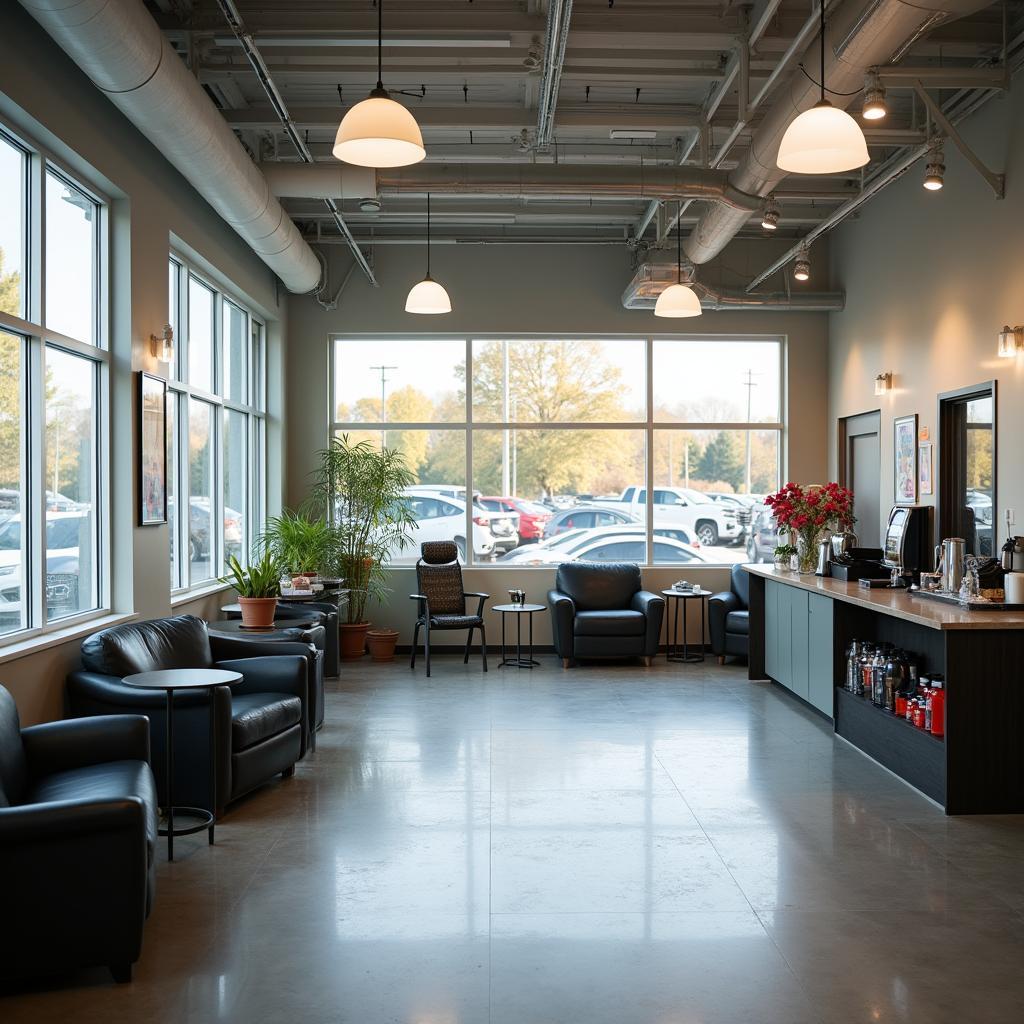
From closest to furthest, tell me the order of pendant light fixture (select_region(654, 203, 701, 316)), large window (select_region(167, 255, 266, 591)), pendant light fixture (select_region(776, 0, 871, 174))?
1. pendant light fixture (select_region(776, 0, 871, 174))
2. large window (select_region(167, 255, 266, 591))
3. pendant light fixture (select_region(654, 203, 701, 316))

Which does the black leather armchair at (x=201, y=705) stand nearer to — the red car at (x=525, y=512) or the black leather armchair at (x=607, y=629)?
→ the black leather armchair at (x=607, y=629)

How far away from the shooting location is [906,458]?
27.3 feet

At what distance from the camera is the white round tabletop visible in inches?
172

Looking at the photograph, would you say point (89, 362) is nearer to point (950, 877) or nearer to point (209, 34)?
point (209, 34)

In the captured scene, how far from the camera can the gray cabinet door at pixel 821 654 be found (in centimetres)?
666

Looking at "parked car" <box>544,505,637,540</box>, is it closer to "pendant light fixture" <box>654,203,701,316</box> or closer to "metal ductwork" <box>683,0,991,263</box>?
"pendant light fixture" <box>654,203,701,316</box>

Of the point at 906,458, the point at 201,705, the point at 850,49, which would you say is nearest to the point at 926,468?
the point at 906,458

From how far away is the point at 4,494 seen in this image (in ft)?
15.3

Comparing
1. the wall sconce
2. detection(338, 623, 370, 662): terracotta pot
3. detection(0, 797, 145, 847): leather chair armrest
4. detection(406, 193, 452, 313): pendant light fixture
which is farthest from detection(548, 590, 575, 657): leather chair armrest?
detection(0, 797, 145, 847): leather chair armrest

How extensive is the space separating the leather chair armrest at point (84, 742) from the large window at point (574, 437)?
6419 millimetres

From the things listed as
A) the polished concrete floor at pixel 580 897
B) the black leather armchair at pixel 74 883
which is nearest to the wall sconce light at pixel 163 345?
the polished concrete floor at pixel 580 897

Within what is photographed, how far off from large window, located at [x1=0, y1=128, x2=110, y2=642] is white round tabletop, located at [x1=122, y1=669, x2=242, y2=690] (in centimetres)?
67

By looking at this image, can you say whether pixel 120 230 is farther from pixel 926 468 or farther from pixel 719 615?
pixel 719 615

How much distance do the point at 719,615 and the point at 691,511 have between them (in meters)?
1.43
